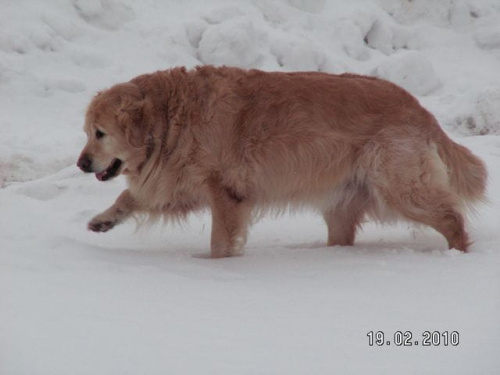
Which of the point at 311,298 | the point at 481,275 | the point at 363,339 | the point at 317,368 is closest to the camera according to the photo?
the point at 317,368

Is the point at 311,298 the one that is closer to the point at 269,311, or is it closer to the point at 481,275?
the point at 269,311

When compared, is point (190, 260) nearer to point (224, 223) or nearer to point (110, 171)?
point (224, 223)

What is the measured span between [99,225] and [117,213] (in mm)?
164

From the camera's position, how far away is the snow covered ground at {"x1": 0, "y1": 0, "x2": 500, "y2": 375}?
2484 mm

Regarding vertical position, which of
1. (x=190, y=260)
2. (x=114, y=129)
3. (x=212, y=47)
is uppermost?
(x=212, y=47)

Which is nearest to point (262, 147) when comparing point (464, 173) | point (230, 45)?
point (464, 173)

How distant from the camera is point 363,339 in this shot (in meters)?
2.72

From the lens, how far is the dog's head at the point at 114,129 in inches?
180

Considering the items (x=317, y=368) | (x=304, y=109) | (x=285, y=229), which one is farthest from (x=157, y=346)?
(x=285, y=229)

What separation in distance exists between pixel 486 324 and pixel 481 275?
87cm

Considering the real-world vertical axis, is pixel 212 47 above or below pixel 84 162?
above

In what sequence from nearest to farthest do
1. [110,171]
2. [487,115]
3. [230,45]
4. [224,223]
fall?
[224,223] → [110,171] → [487,115] → [230,45]

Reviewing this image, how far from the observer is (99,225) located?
4.87 metres

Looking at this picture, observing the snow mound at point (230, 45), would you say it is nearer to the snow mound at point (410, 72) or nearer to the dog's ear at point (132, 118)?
A: the snow mound at point (410, 72)
